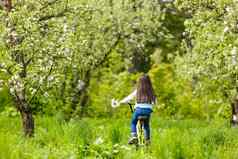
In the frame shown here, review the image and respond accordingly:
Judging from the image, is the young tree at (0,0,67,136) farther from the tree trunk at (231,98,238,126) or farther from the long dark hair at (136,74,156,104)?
the tree trunk at (231,98,238,126)

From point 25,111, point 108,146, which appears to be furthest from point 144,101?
point 108,146

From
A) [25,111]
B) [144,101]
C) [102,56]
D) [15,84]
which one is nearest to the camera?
[144,101]

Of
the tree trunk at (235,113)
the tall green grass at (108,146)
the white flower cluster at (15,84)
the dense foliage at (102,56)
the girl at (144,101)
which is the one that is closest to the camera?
the tall green grass at (108,146)

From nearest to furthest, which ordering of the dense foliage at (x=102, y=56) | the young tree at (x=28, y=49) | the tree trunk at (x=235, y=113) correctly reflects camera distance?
the young tree at (x=28, y=49)
the dense foliage at (x=102, y=56)
the tree trunk at (x=235, y=113)

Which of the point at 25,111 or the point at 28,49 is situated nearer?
the point at 28,49

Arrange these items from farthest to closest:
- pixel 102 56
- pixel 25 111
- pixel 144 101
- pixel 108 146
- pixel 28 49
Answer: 1. pixel 102 56
2. pixel 25 111
3. pixel 28 49
4. pixel 144 101
5. pixel 108 146

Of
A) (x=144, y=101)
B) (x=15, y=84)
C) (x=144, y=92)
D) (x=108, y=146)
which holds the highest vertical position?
(x=15, y=84)

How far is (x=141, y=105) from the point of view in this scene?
13719 millimetres

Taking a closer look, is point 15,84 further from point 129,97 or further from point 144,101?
point 144,101

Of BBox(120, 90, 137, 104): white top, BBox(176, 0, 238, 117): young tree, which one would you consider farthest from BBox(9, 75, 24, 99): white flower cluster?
BBox(176, 0, 238, 117): young tree

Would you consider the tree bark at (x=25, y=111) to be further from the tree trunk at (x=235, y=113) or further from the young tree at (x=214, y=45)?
the tree trunk at (x=235, y=113)

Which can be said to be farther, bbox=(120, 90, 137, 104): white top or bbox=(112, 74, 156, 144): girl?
bbox=(120, 90, 137, 104): white top

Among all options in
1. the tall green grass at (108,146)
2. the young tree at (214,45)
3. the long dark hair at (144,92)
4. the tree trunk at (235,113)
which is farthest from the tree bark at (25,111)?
the tree trunk at (235,113)

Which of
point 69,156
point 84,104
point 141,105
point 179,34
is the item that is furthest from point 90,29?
point 179,34
